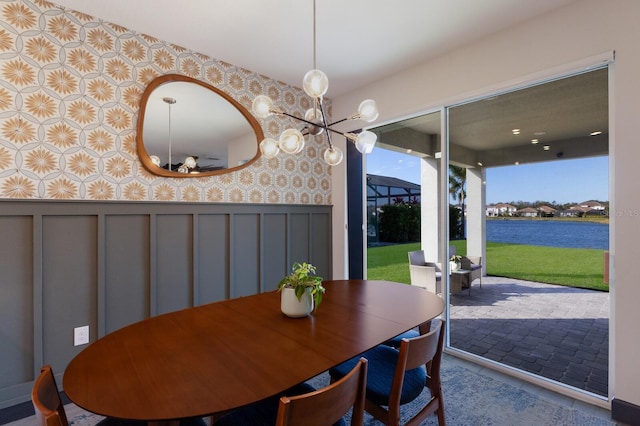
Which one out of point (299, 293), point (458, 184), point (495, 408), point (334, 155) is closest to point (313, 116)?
point (334, 155)

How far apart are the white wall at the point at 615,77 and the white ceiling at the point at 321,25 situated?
137mm

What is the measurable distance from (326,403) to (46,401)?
0.89 metres

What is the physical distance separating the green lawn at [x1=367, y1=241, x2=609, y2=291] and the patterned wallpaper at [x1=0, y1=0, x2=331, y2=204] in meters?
2.66

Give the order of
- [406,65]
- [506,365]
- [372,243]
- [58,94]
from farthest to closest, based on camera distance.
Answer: [372,243], [406,65], [506,365], [58,94]

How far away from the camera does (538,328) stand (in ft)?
9.53

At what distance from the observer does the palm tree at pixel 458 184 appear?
294cm

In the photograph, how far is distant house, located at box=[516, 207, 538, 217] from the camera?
2557 mm

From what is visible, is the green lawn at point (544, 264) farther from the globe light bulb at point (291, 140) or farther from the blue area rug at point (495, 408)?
the globe light bulb at point (291, 140)

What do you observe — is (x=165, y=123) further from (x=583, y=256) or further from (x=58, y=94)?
(x=583, y=256)

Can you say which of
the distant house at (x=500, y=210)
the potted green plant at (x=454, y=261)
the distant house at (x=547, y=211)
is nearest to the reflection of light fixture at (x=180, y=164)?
the potted green plant at (x=454, y=261)

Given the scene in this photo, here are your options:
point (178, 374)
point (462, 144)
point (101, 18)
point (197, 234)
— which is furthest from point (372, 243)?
point (101, 18)

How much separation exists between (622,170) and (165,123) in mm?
3347

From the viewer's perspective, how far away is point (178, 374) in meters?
1.07

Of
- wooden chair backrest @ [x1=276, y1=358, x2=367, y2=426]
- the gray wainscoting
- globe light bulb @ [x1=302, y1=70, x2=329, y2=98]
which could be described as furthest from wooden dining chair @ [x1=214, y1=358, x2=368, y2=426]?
the gray wainscoting
